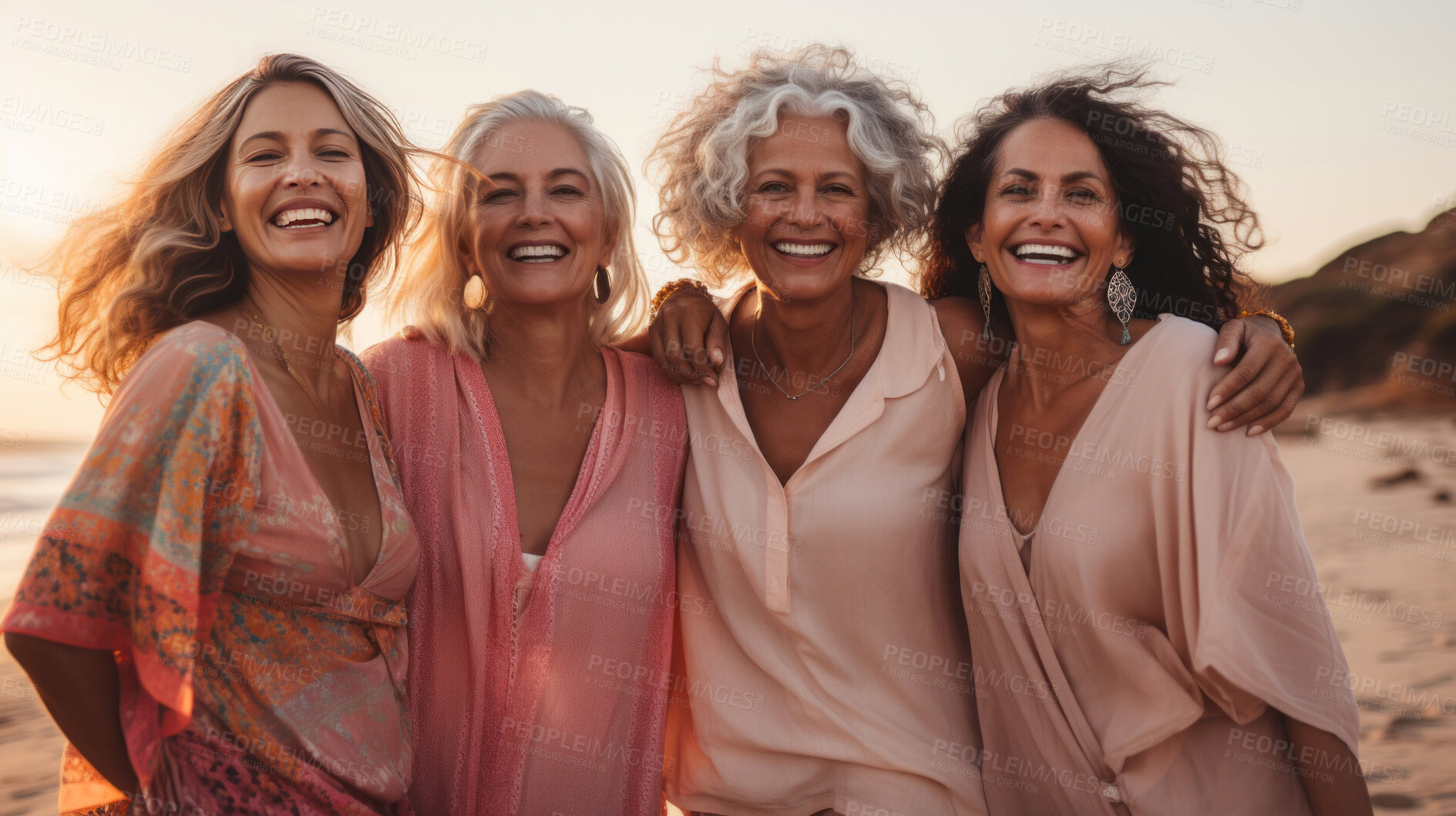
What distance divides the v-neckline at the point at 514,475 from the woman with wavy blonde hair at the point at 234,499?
0.32m

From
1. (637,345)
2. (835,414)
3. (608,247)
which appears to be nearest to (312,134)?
(608,247)

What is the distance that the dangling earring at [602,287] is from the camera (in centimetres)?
341

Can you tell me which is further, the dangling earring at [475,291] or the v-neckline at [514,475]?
the dangling earring at [475,291]

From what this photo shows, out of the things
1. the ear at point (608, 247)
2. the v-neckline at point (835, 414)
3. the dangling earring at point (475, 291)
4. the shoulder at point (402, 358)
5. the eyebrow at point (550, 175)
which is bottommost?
the v-neckline at point (835, 414)

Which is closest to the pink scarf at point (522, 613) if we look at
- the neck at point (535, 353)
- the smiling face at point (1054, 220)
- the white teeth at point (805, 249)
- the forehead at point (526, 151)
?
the neck at point (535, 353)

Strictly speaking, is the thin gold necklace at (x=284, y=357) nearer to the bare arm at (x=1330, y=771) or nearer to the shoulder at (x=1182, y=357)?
the shoulder at (x=1182, y=357)

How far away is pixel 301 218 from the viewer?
2.45 m

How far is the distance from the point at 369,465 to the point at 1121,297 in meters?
2.15

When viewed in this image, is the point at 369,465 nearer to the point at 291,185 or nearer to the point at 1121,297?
the point at 291,185

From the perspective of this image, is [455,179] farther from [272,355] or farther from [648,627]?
[648,627]

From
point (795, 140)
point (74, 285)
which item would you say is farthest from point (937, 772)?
point (74, 285)

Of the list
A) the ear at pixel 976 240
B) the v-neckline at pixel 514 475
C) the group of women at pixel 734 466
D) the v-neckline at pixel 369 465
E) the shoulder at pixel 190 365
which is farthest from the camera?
the ear at pixel 976 240

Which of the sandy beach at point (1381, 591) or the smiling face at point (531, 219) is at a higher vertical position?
the smiling face at point (531, 219)

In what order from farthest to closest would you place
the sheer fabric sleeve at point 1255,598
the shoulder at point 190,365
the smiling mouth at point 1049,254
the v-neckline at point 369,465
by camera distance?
1. the smiling mouth at point 1049,254
2. the sheer fabric sleeve at point 1255,598
3. the v-neckline at point 369,465
4. the shoulder at point 190,365
